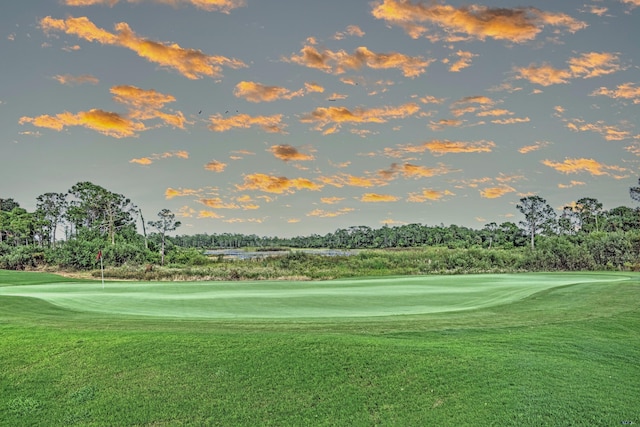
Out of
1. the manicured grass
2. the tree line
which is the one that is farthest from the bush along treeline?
the manicured grass

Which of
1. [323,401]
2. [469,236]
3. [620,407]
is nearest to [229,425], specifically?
[323,401]

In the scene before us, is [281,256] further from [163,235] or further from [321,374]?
[321,374]

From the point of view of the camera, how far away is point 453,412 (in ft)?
25.2

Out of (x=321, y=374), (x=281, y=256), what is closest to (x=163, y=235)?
(x=281, y=256)

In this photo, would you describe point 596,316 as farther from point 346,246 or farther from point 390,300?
point 346,246

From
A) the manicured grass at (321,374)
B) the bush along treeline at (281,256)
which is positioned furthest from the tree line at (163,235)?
the manicured grass at (321,374)

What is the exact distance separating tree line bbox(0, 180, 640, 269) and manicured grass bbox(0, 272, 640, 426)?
47195mm

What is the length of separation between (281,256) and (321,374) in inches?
2430

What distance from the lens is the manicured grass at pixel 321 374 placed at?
25.4ft

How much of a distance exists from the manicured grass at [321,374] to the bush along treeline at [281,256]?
121 feet

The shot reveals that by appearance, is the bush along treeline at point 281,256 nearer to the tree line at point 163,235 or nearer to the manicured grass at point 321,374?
the tree line at point 163,235

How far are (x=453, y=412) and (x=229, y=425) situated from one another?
3.47m

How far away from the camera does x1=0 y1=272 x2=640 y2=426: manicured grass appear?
7.73m

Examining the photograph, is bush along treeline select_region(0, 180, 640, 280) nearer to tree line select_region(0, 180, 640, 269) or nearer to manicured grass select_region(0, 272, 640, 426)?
tree line select_region(0, 180, 640, 269)
